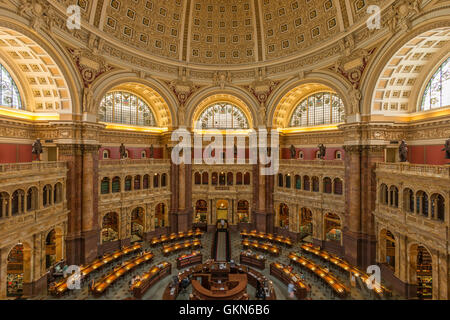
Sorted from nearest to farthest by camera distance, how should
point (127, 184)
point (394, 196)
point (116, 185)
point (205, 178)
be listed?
point (394, 196)
point (116, 185)
point (127, 184)
point (205, 178)

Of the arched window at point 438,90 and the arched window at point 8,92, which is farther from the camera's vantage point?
the arched window at point 8,92

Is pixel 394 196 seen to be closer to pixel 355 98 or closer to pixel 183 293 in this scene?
pixel 355 98

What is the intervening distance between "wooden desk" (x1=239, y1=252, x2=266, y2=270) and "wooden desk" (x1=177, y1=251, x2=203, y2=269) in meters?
4.07

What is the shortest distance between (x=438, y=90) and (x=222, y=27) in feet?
75.5

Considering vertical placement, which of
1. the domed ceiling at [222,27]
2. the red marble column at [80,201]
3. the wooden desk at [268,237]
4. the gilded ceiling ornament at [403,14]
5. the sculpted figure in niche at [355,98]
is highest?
the domed ceiling at [222,27]

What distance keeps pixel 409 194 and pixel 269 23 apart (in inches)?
914

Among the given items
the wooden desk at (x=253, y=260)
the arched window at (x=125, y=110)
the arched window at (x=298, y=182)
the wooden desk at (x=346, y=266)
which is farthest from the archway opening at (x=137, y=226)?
the arched window at (x=298, y=182)

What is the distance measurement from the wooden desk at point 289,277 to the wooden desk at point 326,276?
1.79m

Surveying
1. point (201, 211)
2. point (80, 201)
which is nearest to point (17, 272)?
point (80, 201)

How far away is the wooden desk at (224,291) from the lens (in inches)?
609

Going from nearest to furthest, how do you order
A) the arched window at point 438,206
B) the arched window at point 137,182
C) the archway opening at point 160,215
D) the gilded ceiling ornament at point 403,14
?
1. the arched window at point 438,206
2. the gilded ceiling ornament at point 403,14
3. the arched window at point 137,182
4. the archway opening at point 160,215

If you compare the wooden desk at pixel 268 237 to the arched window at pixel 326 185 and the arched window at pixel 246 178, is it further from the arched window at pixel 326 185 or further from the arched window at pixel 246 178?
the arched window at pixel 326 185

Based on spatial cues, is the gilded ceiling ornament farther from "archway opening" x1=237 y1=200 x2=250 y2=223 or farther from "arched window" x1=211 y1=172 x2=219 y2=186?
"archway opening" x1=237 y1=200 x2=250 y2=223

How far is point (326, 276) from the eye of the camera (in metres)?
18.0
